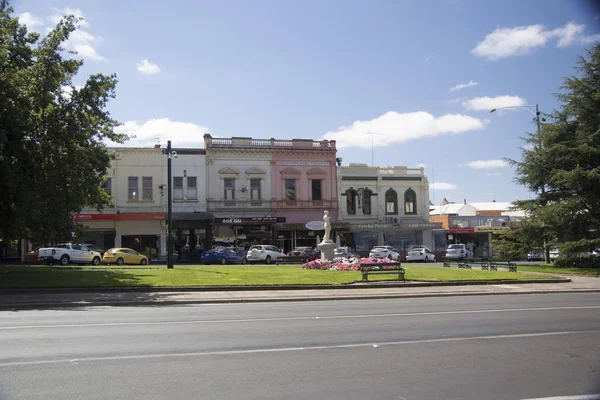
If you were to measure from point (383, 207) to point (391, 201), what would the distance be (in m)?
1.18

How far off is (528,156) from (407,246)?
17916 mm

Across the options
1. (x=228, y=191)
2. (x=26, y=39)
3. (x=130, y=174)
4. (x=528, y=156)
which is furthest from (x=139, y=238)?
(x=528, y=156)

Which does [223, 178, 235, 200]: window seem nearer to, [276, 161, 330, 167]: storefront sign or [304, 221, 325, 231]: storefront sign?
[276, 161, 330, 167]: storefront sign

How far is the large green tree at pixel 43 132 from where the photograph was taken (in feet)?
65.3

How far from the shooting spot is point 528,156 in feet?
115

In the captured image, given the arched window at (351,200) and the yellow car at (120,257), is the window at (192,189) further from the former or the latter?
the arched window at (351,200)

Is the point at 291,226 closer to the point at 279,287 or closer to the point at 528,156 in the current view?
the point at 528,156

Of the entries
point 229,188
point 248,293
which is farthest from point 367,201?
point 248,293

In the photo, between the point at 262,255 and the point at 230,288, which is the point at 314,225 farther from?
the point at 230,288

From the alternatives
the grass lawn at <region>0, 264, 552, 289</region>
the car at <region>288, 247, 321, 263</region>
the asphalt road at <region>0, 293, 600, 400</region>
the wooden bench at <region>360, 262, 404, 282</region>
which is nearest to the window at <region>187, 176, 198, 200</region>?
the car at <region>288, 247, 321, 263</region>

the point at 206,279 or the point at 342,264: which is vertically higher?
the point at 342,264

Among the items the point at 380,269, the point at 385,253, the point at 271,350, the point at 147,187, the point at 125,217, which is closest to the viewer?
the point at 271,350

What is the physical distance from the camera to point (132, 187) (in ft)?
146

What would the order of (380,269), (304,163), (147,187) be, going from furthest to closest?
(304,163)
(147,187)
(380,269)
